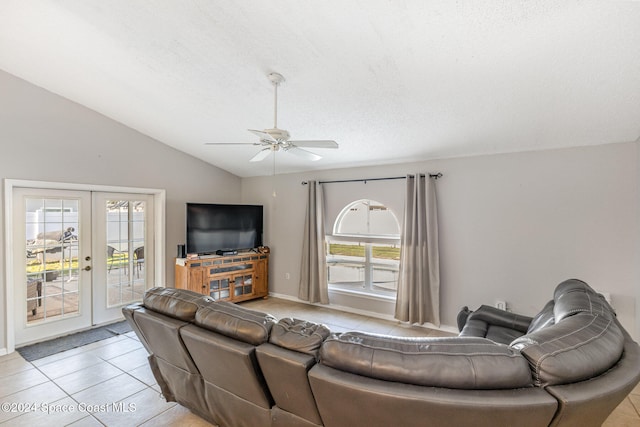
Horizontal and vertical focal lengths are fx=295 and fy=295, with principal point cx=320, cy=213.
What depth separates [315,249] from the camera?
5145mm

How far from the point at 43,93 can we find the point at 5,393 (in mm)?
3371

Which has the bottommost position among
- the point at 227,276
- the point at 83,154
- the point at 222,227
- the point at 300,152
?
the point at 227,276

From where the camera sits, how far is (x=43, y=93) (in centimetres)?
372

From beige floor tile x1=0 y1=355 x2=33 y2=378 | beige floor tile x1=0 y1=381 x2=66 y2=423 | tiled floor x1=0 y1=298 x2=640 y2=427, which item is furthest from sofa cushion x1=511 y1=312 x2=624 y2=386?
beige floor tile x1=0 y1=355 x2=33 y2=378

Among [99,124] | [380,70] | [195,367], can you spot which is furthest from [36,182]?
[380,70]

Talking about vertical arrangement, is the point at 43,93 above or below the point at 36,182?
above

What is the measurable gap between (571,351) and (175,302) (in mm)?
2154

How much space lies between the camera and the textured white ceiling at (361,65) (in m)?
1.95

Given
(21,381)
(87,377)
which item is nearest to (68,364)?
(21,381)

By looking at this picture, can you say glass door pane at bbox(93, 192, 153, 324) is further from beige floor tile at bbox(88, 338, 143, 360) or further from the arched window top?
the arched window top

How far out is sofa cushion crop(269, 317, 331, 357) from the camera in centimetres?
145

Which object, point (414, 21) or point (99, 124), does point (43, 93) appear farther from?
point (414, 21)

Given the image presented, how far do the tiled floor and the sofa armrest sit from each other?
0.82 metres

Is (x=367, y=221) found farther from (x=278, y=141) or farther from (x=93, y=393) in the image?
(x=93, y=393)
